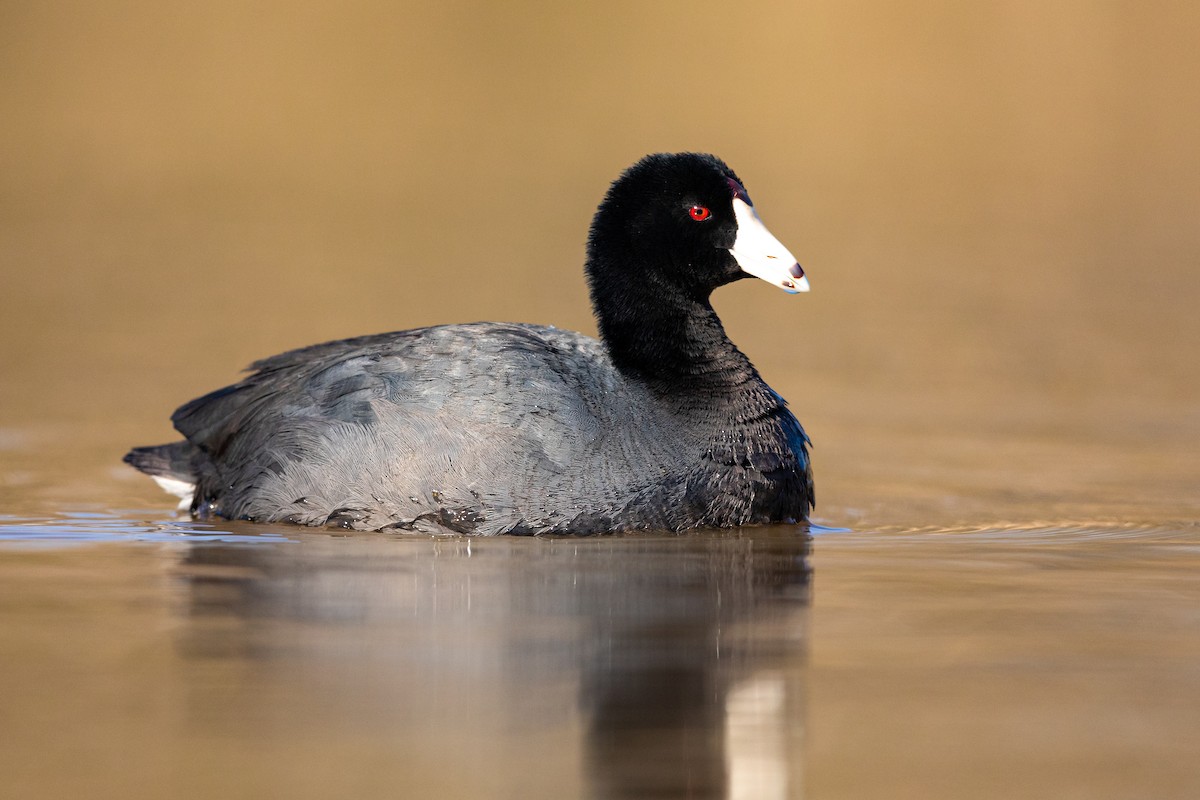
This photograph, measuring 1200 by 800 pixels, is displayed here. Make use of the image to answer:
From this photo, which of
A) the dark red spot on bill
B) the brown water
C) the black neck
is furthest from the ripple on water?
the dark red spot on bill

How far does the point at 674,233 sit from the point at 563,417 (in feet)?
3.77

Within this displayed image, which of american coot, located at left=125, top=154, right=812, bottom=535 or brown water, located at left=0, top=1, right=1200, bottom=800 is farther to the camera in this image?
american coot, located at left=125, top=154, right=812, bottom=535

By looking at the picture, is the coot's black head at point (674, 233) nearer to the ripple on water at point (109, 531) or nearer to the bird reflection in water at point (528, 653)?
the bird reflection in water at point (528, 653)

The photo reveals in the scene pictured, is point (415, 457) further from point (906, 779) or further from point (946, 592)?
point (906, 779)

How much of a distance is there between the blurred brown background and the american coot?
1215 mm

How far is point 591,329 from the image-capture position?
13.5m

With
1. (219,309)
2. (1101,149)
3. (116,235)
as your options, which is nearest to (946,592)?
(219,309)

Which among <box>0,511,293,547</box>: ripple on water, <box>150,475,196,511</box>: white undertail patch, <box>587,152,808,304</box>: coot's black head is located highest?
<box>587,152,808,304</box>: coot's black head

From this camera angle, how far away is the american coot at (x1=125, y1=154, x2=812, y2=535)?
7191 mm

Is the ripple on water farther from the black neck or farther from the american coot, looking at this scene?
the black neck

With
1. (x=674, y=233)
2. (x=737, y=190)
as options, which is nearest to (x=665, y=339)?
(x=674, y=233)

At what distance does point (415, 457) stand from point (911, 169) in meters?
17.0

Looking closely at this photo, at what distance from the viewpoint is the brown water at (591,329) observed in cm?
443

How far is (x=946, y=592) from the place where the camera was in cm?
621
